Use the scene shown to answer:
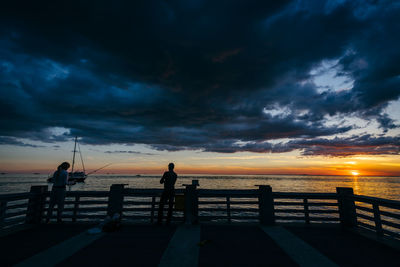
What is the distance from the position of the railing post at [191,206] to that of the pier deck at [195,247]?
1.50 feet

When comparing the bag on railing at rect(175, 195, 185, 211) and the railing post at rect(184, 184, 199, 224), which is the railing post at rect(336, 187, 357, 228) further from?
the bag on railing at rect(175, 195, 185, 211)

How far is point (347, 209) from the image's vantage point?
7.50 m

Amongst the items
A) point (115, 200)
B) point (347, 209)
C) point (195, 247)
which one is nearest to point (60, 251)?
point (115, 200)

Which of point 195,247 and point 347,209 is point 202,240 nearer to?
point 195,247

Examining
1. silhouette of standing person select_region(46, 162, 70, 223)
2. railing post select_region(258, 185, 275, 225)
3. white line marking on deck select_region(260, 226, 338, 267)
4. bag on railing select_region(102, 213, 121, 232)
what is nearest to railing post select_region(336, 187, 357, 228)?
white line marking on deck select_region(260, 226, 338, 267)

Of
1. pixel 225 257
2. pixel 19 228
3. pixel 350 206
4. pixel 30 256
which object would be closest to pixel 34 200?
pixel 19 228

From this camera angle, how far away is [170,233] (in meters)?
6.75

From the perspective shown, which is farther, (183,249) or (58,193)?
(58,193)

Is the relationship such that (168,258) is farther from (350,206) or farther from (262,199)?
(350,206)

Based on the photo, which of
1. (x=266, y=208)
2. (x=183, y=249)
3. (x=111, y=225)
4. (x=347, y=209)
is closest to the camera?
(x=183, y=249)

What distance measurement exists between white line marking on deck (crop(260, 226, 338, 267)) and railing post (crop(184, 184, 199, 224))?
2.67m

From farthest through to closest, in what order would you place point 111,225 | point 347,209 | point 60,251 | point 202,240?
point 347,209 < point 111,225 < point 202,240 < point 60,251

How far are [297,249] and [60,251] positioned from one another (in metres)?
6.31

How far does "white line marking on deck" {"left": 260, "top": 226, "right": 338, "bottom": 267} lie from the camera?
4.53 m
